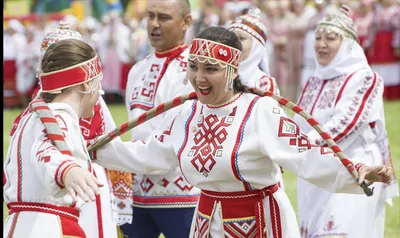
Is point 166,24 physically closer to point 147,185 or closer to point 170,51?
point 170,51

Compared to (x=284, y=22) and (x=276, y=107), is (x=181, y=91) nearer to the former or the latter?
(x=276, y=107)

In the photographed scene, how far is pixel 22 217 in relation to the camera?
15.5 ft

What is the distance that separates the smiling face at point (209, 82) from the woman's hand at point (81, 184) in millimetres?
1089

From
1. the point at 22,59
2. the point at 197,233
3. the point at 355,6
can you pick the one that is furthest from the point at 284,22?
the point at 197,233

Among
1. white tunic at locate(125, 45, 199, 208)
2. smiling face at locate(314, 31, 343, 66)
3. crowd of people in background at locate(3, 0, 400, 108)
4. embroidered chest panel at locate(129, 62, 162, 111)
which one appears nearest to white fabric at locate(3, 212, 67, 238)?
white tunic at locate(125, 45, 199, 208)

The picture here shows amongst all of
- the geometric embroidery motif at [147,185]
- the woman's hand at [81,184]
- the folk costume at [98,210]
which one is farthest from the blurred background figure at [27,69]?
the woman's hand at [81,184]

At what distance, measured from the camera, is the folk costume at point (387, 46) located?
18.5 meters

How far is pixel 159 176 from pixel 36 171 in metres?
1.88

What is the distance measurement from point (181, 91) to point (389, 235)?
3177mm

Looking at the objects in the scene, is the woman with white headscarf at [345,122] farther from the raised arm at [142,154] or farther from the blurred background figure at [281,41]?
the blurred background figure at [281,41]

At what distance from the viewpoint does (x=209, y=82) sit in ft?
16.8

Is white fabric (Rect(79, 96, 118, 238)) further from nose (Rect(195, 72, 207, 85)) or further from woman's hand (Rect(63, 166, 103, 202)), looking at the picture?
woman's hand (Rect(63, 166, 103, 202))

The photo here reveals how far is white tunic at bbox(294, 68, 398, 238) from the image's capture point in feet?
21.7

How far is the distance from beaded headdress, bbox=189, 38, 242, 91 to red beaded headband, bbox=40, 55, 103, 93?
0.63 m
